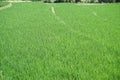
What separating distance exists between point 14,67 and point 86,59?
2.02m

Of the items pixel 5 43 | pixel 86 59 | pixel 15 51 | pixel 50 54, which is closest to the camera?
pixel 86 59

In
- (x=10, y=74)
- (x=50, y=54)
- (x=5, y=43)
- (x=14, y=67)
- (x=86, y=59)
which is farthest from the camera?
(x=5, y=43)

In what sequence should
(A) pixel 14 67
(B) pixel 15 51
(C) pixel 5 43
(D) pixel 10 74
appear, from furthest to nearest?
(C) pixel 5 43 < (B) pixel 15 51 < (A) pixel 14 67 < (D) pixel 10 74

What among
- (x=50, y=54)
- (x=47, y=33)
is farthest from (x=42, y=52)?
(x=47, y=33)

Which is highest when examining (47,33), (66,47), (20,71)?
(20,71)

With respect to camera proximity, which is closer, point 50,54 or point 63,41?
point 50,54

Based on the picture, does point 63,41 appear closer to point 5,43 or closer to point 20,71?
point 5,43

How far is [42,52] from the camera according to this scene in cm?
877

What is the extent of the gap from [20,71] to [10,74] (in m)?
0.30

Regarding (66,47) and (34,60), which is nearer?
(34,60)

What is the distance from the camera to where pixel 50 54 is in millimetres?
8445

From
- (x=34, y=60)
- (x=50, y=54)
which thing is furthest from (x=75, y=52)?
(x=34, y=60)

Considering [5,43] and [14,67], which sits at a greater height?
[14,67]

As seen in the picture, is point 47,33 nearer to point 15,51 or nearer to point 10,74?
point 15,51
